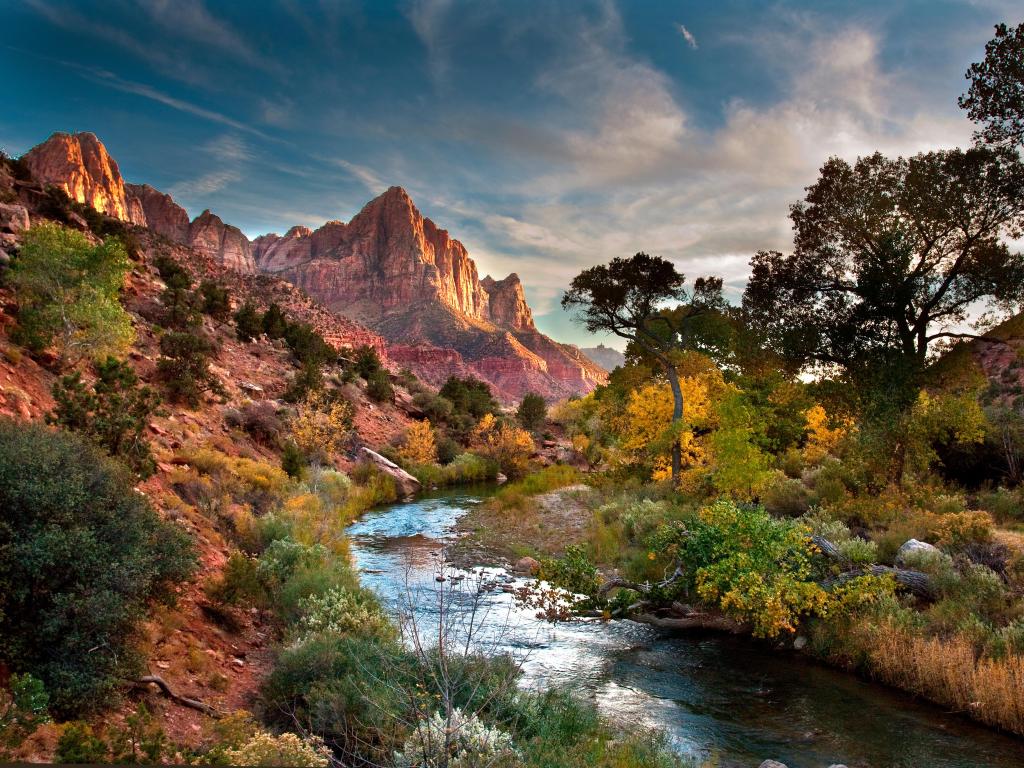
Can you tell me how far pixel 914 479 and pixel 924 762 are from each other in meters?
10.7

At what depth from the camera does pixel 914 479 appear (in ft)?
52.1

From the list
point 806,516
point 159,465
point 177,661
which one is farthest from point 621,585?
point 159,465

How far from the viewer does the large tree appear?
527 inches

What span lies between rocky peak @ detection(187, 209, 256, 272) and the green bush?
16050 centimetres

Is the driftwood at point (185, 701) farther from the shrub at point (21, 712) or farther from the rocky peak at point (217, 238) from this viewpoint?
the rocky peak at point (217, 238)

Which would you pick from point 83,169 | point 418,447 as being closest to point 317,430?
point 418,447

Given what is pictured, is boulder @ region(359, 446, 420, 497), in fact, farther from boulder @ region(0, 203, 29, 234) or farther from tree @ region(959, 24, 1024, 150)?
tree @ region(959, 24, 1024, 150)

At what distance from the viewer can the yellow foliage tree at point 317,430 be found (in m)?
29.7

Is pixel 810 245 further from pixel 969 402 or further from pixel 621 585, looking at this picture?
pixel 621 585

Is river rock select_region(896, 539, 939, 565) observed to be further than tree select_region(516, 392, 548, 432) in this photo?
No

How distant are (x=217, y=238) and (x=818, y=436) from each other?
174 m

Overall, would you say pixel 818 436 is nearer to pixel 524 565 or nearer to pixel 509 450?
pixel 524 565

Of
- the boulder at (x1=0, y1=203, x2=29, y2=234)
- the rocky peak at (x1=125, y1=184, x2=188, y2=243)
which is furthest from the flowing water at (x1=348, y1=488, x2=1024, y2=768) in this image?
the rocky peak at (x1=125, y1=184, x2=188, y2=243)

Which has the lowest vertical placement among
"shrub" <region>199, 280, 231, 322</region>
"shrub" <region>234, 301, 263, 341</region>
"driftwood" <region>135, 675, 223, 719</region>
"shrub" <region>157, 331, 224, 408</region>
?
"driftwood" <region>135, 675, 223, 719</region>
